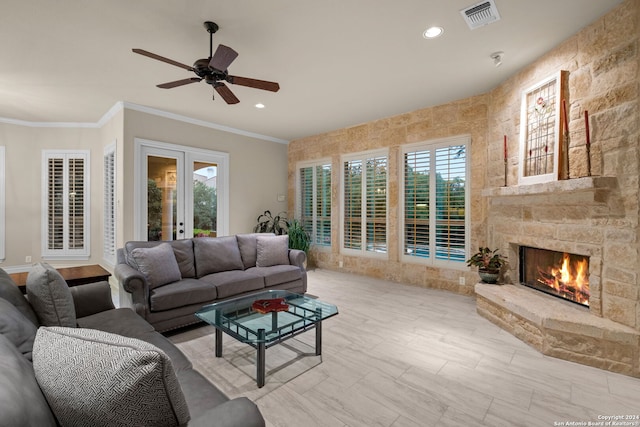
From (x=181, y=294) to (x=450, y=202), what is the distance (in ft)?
12.3

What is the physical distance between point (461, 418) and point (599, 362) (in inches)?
57.7

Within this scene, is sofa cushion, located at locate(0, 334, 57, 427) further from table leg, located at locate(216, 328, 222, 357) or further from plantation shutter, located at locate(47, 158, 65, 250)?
plantation shutter, located at locate(47, 158, 65, 250)

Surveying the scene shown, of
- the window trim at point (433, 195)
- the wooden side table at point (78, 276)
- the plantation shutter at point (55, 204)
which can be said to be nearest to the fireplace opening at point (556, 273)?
the window trim at point (433, 195)

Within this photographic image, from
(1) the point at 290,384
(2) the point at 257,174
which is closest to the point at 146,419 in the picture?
(1) the point at 290,384

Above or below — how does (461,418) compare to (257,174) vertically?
below

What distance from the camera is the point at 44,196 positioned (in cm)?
535

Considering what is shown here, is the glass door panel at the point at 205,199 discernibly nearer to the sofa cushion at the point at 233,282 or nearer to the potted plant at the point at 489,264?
the sofa cushion at the point at 233,282

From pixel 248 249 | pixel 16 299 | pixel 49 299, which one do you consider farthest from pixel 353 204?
pixel 16 299

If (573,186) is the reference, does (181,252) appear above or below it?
below

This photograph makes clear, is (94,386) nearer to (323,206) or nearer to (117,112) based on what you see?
(117,112)

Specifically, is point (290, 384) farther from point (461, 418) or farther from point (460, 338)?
point (460, 338)

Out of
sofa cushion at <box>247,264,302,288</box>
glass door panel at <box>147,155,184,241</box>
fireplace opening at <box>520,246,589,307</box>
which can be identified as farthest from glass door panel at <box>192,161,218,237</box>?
fireplace opening at <box>520,246,589,307</box>

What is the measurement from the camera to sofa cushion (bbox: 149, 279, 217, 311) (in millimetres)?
2881

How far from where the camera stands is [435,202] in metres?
4.57
